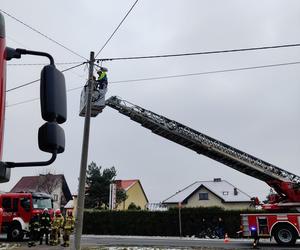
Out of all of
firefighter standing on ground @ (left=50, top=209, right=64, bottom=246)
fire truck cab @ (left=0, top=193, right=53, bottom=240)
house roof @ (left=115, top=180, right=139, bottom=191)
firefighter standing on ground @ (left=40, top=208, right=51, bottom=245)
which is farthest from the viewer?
house roof @ (left=115, top=180, right=139, bottom=191)

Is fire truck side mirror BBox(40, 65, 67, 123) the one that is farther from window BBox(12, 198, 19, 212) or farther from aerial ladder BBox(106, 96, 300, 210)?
window BBox(12, 198, 19, 212)

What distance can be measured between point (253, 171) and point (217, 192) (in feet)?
107

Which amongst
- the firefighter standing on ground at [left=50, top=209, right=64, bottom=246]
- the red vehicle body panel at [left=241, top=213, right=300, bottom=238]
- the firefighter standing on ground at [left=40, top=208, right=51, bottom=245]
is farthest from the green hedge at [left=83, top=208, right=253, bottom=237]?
the firefighter standing on ground at [left=50, top=209, right=64, bottom=246]

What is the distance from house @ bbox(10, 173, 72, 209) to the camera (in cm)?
5938

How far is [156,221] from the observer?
30.7 meters

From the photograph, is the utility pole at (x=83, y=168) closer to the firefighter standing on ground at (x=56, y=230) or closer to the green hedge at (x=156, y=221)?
the firefighter standing on ground at (x=56, y=230)

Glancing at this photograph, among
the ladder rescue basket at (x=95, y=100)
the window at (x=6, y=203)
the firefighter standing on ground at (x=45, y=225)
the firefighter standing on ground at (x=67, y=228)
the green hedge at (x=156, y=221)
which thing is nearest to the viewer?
the ladder rescue basket at (x=95, y=100)

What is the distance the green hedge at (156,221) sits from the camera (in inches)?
1136

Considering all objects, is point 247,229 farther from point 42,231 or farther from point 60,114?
point 60,114

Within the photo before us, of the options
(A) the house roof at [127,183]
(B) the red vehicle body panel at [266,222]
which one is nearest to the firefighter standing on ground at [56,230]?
(B) the red vehicle body panel at [266,222]

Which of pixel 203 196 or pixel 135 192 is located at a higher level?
pixel 135 192

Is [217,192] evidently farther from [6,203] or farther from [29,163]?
[29,163]

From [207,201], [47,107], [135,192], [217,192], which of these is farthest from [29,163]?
[135,192]

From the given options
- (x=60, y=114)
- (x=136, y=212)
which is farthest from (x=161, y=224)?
(x=60, y=114)
